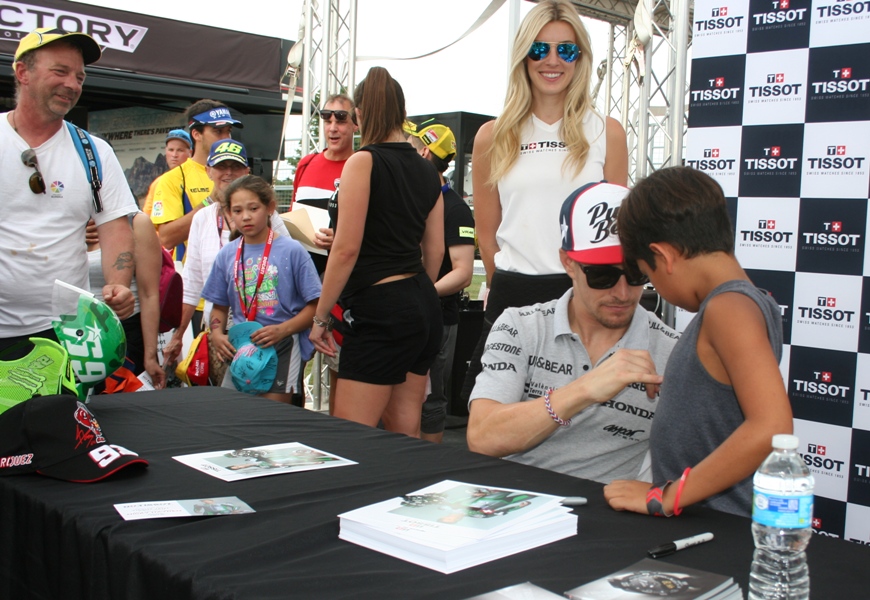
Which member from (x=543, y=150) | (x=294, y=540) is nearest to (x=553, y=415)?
(x=294, y=540)

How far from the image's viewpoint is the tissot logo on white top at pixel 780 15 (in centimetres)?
297

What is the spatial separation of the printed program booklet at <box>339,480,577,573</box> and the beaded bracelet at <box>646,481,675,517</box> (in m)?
0.14

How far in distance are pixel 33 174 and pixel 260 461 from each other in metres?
1.47

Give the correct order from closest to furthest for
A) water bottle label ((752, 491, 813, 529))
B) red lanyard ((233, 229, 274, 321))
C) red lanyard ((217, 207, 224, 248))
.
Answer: water bottle label ((752, 491, 813, 529)), red lanyard ((233, 229, 274, 321)), red lanyard ((217, 207, 224, 248))

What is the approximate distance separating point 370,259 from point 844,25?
1.93 m

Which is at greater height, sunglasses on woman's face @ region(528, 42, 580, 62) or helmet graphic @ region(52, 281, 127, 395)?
sunglasses on woman's face @ region(528, 42, 580, 62)

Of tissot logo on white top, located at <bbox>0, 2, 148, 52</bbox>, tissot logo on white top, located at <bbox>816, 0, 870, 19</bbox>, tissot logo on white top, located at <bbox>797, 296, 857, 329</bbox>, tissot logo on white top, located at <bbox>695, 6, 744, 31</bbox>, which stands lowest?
tissot logo on white top, located at <bbox>797, 296, 857, 329</bbox>

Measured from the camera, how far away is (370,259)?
9.14 ft

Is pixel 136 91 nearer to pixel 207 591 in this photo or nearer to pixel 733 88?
pixel 733 88

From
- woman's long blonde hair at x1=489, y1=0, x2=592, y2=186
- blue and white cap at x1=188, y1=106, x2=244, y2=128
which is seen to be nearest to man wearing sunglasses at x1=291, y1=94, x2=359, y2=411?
blue and white cap at x1=188, y1=106, x2=244, y2=128

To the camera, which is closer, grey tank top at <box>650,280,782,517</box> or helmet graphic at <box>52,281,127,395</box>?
grey tank top at <box>650,280,782,517</box>

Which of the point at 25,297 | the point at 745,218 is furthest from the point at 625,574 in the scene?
the point at 745,218

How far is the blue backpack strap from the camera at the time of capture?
262 cm

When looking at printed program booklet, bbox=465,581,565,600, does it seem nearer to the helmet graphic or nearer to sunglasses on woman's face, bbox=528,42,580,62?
the helmet graphic
